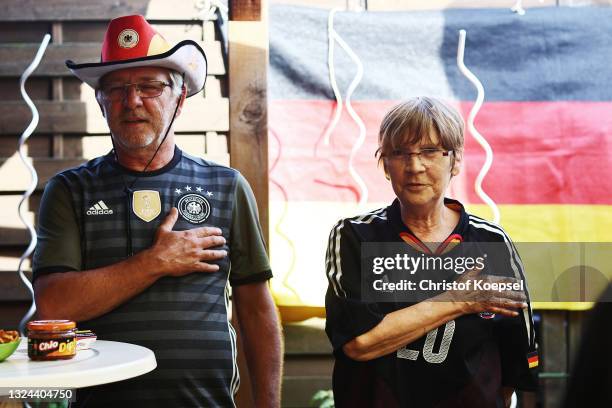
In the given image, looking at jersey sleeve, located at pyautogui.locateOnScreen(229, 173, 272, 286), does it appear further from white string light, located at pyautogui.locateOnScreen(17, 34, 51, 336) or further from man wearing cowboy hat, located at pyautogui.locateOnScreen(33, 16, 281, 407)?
white string light, located at pyautogui.locateOnScreen(17, 34, 51, 336)

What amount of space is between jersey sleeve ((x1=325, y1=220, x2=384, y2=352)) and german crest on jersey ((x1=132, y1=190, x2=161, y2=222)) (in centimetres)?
52

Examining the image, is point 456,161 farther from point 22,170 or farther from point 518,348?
point 22,170

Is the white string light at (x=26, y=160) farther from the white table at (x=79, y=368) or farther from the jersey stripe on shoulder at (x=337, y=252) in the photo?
the jersey stripe on shoulder at (x=337, y=252)

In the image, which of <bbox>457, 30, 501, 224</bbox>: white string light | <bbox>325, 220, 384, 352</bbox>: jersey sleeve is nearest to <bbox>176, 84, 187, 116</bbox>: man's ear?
<bbox>325, 220, 384, 352</bbox>: jersey sleeve

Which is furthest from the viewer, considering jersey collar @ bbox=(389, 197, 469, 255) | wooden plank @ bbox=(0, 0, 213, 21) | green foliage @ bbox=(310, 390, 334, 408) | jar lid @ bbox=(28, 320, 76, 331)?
green foliage @ bbox=(310, 390, 334, 408)

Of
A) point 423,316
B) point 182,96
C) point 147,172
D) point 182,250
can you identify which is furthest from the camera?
point 182,96

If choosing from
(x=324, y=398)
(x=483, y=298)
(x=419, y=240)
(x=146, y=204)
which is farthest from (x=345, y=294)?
(x=324, y=398)

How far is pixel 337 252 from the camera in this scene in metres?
2.25

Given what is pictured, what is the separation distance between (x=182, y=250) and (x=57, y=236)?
0.35 m

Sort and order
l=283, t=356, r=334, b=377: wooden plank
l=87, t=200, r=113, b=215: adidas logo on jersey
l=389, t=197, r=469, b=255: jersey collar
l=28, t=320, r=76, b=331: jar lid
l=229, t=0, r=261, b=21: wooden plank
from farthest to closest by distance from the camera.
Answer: l=283, t=356, r=334, b=377: wooden plank
l=229, t=0, r=261, b=21: wooden plank
l=87, t=200, r=113, b=215: adidas logo on jersey
l=389, t=197, r=469, b=255: jersey collar
l=28, t=320, r=76, b=331: jar lid

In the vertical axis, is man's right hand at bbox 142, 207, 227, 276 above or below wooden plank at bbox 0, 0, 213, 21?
below

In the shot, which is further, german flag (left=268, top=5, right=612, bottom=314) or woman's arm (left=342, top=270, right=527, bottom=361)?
german flag (left=268, top=5, right=612, bottom=314)

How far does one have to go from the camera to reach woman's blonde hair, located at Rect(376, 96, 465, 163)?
220cm

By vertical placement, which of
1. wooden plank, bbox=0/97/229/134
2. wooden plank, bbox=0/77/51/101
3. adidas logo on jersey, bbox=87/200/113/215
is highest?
wooden plank, bbox=0/77/51/101
